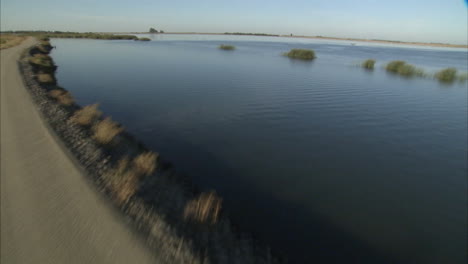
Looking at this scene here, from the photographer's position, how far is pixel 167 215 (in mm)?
4652

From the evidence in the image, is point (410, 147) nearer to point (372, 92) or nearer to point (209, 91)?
point (372, 92)

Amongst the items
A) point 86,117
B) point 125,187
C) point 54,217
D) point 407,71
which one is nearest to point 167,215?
point 125,187

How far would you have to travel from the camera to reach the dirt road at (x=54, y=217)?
139 inches

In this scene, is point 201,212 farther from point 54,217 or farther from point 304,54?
point 304,54

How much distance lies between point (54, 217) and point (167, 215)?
2.07 metres

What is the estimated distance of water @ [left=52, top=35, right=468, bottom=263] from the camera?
5.29 m

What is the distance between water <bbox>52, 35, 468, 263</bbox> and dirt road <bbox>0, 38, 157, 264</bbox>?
2.83m

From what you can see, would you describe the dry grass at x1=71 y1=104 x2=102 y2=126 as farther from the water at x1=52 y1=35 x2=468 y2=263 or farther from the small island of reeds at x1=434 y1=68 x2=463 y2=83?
the small island of reeds at x1=434 y1=68 x2=463 y2=83

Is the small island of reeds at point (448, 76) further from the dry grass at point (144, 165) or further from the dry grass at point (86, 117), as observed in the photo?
the dry grass at point (86, 117)

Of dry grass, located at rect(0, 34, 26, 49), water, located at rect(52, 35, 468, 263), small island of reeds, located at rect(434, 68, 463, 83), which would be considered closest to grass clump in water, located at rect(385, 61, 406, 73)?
small island of reeds, located at rect(434, 68, 463, 83)

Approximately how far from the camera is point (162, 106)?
13617 millimetres

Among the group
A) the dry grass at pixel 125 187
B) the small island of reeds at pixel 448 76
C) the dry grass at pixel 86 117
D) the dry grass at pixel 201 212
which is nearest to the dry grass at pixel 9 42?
the dry grass at pixel 86 117

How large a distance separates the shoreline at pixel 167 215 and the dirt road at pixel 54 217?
0.85ft

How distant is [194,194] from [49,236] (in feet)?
10.2
